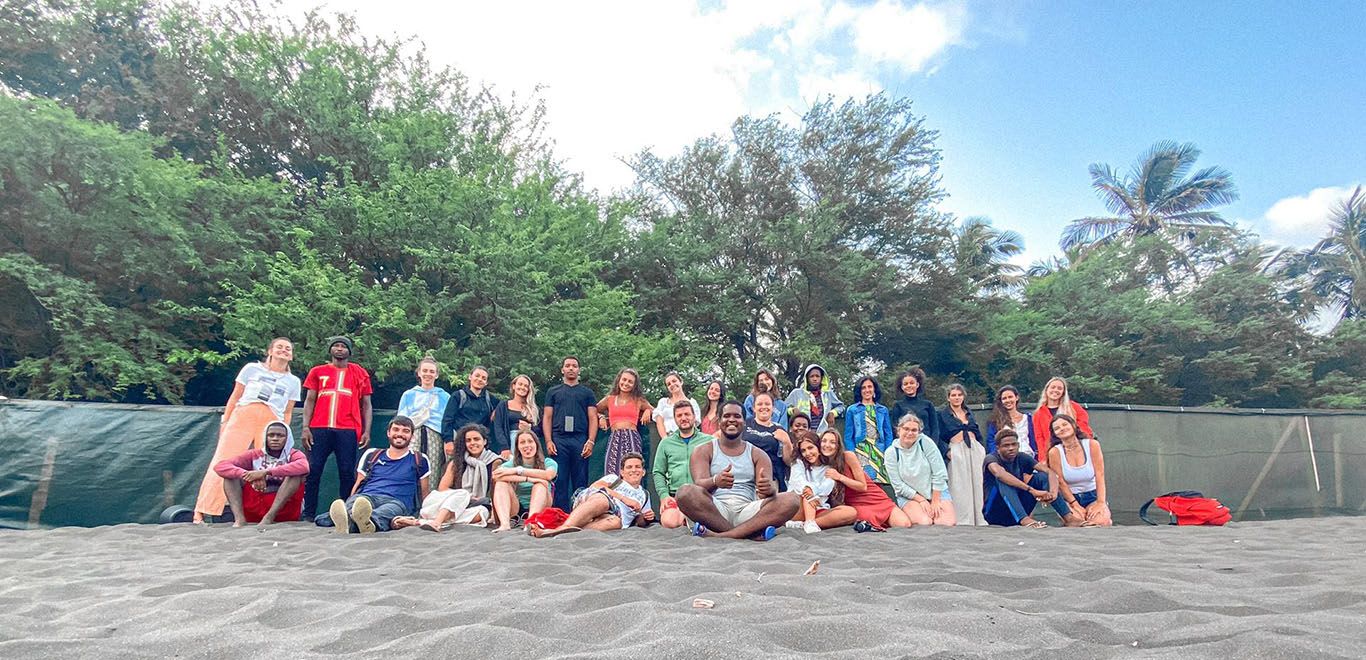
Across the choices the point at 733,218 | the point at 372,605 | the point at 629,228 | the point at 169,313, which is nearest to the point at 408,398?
the point at 372,605

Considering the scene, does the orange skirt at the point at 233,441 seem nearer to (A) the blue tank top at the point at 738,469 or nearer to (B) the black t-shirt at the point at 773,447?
(A) the blue tank top at the point at 738,469

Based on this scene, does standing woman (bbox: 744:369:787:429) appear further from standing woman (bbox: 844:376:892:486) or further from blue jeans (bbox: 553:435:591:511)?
blue jeans (bbox: 553:435:591:511)

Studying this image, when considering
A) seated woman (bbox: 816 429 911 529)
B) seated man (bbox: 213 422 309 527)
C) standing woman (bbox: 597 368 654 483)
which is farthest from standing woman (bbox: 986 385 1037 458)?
seated man (bbox: 213 422 309 527)

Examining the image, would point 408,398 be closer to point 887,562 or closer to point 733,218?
point 887,562

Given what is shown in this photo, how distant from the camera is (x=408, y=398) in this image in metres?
6.18

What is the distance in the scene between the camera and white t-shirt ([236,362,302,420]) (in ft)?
19.5

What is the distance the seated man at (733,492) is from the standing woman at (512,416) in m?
1.92

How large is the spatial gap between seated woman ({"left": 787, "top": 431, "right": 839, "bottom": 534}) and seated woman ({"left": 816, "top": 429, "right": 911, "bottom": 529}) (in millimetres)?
44

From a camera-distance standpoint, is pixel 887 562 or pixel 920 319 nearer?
pixel 887 562

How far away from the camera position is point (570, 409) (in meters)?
6.30

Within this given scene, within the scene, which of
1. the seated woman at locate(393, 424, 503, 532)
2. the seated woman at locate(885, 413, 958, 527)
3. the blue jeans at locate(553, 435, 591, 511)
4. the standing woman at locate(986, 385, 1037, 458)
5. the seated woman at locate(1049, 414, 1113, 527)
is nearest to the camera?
the seated woman at locate(393, 424, 503, 532)

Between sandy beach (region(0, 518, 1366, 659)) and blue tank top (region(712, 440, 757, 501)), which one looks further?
blue tank top (region(712, 440, 757, 501))

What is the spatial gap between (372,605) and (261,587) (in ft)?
2.20

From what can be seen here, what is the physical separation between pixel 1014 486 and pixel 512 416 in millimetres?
4279
